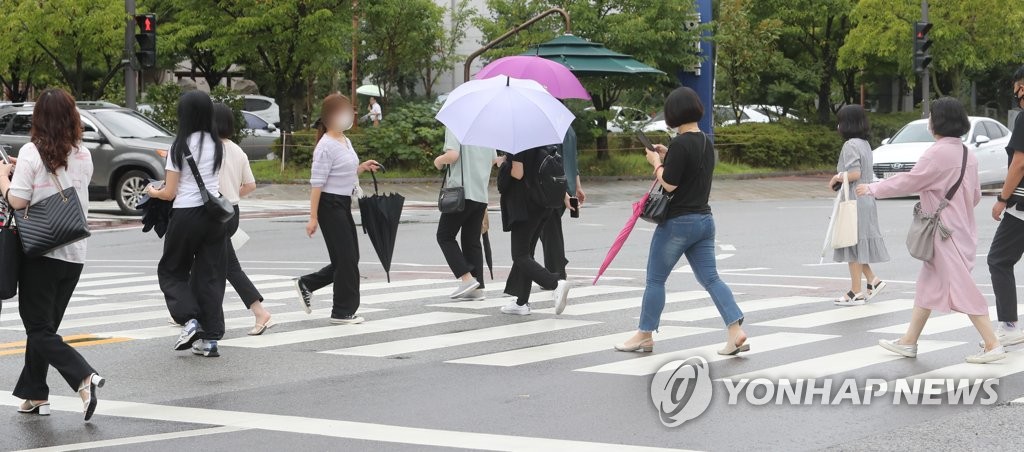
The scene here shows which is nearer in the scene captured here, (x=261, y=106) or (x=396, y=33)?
(x=396, y=33)

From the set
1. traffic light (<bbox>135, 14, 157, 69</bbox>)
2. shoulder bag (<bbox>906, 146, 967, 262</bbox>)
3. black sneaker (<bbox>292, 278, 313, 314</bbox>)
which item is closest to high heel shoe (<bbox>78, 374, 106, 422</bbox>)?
black sneaker (<bbox>292, 278, 313, 314</bbox>)

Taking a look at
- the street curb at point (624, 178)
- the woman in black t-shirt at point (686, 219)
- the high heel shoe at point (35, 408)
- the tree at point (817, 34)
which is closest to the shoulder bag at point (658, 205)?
the woman in black t-shirt at point (686, 219)

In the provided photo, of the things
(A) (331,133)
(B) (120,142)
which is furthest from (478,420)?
(B) (120,142)

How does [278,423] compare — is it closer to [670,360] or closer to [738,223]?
[670,360]

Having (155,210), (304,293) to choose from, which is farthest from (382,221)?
(155,210)

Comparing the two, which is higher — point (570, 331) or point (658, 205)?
point (658, 205)

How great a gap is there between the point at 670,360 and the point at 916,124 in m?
20.5

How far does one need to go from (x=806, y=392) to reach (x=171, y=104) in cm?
2487

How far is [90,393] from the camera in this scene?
7.21 meters

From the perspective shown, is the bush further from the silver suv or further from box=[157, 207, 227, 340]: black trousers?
box=[157, 207, 227, 340]: black trousers

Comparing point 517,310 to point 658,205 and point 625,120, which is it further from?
point 625,120

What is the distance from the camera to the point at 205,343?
927cm

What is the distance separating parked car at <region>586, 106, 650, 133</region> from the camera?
35.2 metres

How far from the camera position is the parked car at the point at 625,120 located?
3522 cm
